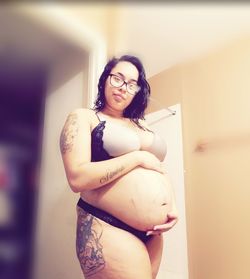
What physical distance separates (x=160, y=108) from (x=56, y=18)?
3.24ft

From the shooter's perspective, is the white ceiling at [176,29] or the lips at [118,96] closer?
the lips at [118,96]

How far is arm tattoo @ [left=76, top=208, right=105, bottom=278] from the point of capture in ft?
2.18

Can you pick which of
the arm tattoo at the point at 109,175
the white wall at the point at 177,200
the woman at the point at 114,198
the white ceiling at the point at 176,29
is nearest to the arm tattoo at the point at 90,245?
the woman at the point at 114,198

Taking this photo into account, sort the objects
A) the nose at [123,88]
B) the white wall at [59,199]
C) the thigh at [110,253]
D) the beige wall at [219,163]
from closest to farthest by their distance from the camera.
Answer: the thigh at [110,253], the nose at [123,88], the white wall at [59,199], the beige wall at [219,163]

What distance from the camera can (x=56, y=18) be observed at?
928mm

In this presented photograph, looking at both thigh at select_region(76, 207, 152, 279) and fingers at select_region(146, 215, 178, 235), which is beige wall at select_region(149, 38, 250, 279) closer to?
fingers at select_region(146, 215, 178, 235)

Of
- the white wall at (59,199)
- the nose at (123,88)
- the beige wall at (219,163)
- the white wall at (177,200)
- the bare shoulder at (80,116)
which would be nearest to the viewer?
the bare shoulder at (80,116)

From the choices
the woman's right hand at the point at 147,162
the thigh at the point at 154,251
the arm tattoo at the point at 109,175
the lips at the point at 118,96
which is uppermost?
the lips at the point at 118,96

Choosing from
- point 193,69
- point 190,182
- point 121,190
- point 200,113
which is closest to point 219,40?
point 193,69

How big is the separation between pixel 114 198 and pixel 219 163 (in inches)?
33.5

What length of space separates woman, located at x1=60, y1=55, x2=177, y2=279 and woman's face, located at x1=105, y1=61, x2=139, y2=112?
83mm

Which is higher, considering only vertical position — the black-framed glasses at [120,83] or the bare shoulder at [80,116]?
the black-framed glasses at [120,83]

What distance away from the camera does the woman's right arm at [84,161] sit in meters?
0.67

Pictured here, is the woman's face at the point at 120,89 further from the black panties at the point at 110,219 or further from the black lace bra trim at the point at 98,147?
the black panties at the point at 110,219
